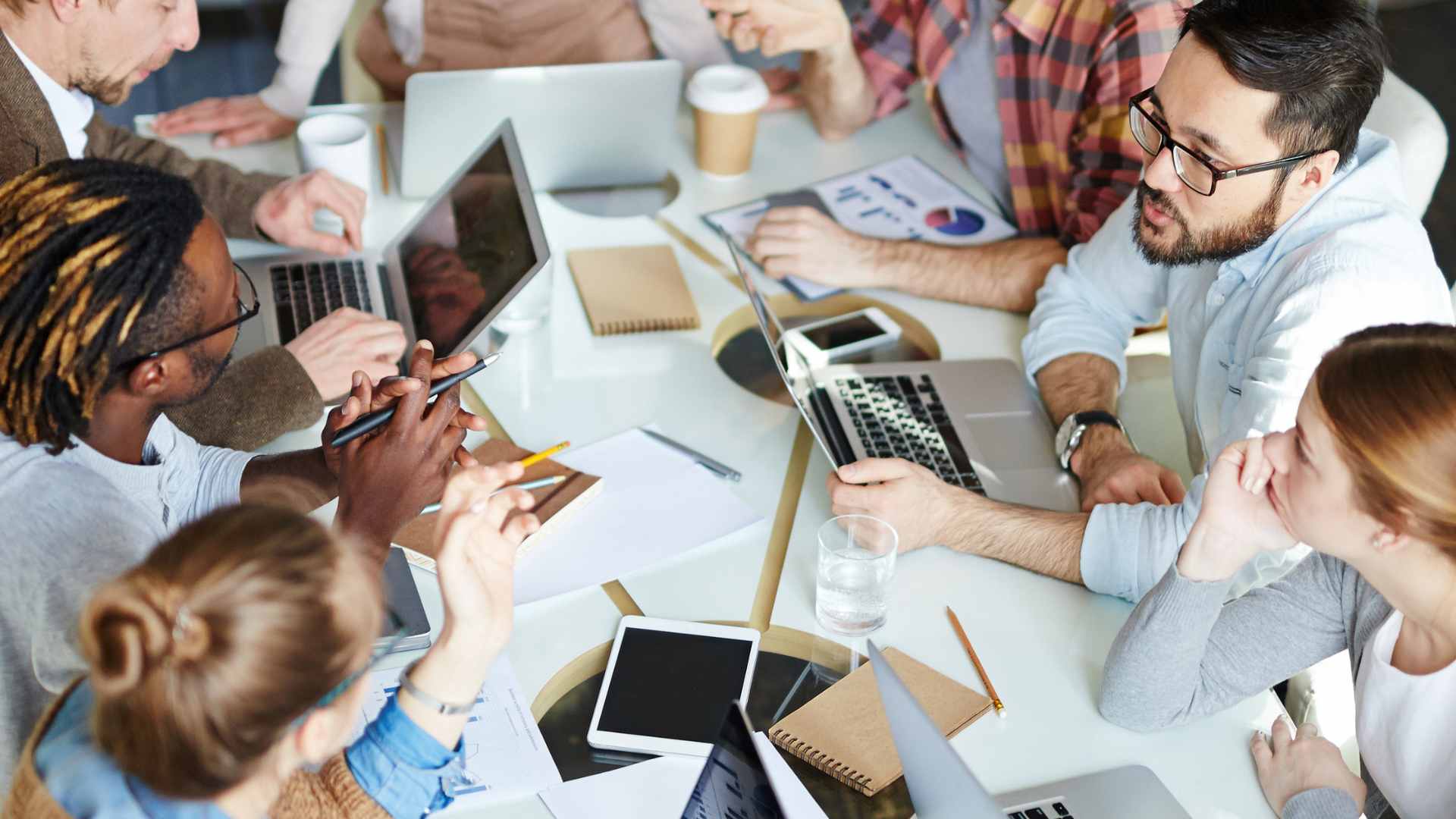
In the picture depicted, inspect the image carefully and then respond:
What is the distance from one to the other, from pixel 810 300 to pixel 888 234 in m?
0.23

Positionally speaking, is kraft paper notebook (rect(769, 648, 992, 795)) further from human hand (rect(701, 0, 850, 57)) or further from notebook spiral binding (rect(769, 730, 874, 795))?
human hand (rect(701, 0, 850, 57))

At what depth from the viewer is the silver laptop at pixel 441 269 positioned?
161 cm

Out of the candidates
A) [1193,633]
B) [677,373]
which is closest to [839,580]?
[1193,633]

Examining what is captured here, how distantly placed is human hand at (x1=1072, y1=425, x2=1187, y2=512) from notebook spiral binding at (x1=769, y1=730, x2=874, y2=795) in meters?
0.52

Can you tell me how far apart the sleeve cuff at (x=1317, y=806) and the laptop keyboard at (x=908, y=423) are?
0.54 metres

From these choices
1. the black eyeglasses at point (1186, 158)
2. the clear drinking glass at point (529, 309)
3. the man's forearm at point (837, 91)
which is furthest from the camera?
the man's forearm at point (837, 91)

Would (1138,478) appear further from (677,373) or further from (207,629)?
(207,629)

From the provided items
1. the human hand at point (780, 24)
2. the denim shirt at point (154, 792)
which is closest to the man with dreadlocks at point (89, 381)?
the denim shirt at point (154, 792)

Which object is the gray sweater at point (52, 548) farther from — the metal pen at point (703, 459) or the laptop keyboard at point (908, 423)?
the laptop keyboard at point (908, 423)

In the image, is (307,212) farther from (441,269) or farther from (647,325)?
(647,325)

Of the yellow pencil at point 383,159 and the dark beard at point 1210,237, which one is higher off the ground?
the dark beard at point 1210,237

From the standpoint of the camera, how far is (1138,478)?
1.57m

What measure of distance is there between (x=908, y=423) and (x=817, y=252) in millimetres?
387

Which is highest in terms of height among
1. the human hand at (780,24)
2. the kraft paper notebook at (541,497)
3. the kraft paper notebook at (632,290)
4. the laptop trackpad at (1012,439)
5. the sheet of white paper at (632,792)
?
the human hand at (780,24)
